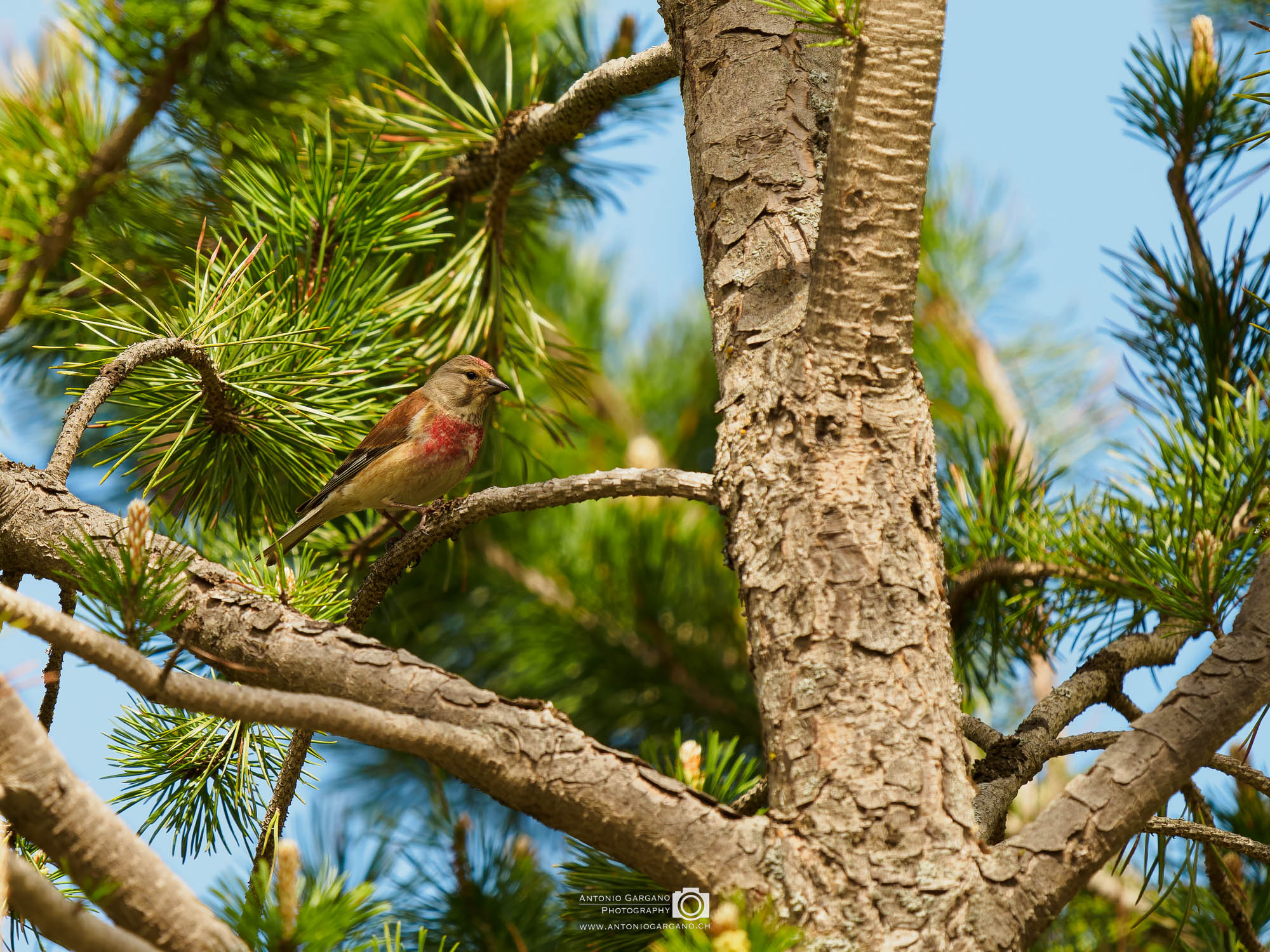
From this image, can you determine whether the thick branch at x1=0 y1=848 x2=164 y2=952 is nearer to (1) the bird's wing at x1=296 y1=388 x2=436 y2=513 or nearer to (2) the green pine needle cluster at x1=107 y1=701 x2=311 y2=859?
(2) the green pine needle cluster at x1=107 y1=701 x2=311 y2=859

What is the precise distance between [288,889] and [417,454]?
365 centimetres

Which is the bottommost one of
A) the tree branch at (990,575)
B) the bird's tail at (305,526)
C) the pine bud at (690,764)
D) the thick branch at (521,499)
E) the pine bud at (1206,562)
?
the pine bud at (690,764)

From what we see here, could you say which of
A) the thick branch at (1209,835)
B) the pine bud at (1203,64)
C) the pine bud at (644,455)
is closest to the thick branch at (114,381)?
the thick branch at (1209,835)

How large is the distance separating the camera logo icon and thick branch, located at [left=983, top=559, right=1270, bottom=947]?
518 millimetres

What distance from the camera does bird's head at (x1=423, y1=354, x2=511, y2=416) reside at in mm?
4172

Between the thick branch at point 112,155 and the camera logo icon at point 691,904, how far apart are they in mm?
2890

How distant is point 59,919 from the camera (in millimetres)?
1430

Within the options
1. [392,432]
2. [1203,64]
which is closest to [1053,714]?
[1203,64]

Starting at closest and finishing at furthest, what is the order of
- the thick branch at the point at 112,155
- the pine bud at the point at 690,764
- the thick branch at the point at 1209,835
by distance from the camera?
the thick branch at the point at 1209,835 < the pine bud at the point at 690,764 < the thick branch at the point at 112,155

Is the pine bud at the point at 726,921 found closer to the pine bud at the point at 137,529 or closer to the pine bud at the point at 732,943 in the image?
the pine bud at the point at 732,943

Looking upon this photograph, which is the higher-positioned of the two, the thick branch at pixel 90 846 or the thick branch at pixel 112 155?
the thick branch at pixel 112 155

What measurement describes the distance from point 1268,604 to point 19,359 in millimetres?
4541

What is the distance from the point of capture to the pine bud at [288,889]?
1.63 m

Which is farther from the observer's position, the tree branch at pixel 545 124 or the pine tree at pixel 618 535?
the tree branch at pixel 545 124
